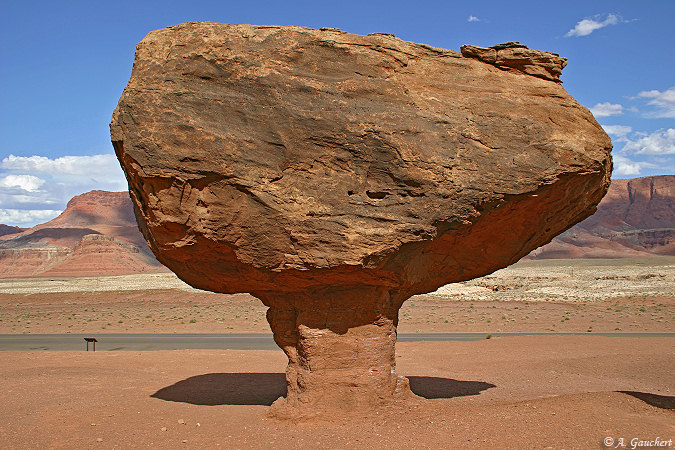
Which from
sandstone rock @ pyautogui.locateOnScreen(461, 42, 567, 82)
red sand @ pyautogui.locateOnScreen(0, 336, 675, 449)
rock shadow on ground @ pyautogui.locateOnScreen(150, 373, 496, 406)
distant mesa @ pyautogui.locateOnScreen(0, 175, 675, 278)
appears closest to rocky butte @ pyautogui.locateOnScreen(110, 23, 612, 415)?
sandstone rock @ pyautogui.locateOnScreen(461, 42, 567, 82)

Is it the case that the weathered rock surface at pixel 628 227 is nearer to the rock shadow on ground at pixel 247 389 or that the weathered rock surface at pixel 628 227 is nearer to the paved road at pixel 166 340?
the paved road at pixel 166 340

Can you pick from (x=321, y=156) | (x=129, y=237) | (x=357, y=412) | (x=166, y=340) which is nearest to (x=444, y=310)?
(x=166, y=340)

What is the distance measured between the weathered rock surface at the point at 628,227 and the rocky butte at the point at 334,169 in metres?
118

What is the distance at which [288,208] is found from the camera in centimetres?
756

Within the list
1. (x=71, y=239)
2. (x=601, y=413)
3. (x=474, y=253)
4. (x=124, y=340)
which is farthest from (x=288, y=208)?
(x=71, y=239)

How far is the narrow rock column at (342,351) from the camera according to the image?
8453 mm

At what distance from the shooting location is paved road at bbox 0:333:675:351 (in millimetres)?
20766

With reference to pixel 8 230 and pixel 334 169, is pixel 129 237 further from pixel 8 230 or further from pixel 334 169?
pixel 334 169

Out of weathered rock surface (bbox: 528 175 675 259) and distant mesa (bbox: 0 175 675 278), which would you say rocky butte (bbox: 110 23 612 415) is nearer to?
distant mesa (bbox: 0 175 675 278)

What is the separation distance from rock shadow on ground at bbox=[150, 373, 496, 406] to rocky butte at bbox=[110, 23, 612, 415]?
2549 mm

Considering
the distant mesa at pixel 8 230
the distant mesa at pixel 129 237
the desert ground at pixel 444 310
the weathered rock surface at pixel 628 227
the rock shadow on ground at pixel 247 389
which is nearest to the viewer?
the rock shadow on ground at pixel 247 389

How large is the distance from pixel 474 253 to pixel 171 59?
544cm

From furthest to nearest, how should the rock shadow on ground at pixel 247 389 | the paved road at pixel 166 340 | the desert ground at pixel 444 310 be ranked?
the desert ground at pixel 444 310 < the paved road at pixel 166 340 < the rock shadow on ground at pixel 247 389

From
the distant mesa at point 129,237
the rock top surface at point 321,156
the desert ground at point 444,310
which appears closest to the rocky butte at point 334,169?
the rock top surface at point 321,156
